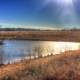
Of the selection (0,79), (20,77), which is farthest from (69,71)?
(0,79)

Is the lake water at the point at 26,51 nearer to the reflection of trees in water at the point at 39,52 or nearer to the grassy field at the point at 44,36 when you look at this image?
the reflection of trees in water at the point at 39,52

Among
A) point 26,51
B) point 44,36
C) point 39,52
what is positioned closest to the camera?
point 39,52

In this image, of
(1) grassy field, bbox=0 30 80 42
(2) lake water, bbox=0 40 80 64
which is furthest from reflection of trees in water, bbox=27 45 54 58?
(1) grassy field, bbox=0 30 80 42

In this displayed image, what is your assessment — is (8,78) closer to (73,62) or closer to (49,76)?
(49,76)

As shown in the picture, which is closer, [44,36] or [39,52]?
[39,52]

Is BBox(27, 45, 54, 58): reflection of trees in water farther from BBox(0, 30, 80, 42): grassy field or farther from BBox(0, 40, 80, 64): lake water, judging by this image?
BBox(0, 30, 80, 42): grassy field

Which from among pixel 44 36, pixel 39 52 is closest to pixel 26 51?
pixel 39 52

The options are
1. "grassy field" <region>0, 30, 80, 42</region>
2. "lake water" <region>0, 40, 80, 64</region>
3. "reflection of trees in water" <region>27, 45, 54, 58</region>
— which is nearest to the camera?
"lake water" <region>0, 40, 80, 64</region>

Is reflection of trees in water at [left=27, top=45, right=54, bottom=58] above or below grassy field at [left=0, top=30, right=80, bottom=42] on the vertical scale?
below

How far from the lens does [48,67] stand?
17.3m

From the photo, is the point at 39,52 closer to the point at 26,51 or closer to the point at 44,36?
the point at 26,51

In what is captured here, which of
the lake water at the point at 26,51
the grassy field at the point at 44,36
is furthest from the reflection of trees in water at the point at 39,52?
the grassy field at the point at 44,36

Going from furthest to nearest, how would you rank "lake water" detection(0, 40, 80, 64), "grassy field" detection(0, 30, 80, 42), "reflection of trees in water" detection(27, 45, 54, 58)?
"grassy field" detection(0, 30, 80, 42) → "reflection of trees in water" detection(27, 45, 54, 58) → "lake water" detection(0, 40, 80, 64)

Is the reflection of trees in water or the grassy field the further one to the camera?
the grassy field
